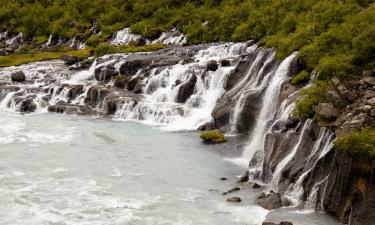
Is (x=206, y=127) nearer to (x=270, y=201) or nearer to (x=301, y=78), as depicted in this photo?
(x=301, y=78)

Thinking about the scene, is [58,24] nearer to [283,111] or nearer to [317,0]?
[317,0]

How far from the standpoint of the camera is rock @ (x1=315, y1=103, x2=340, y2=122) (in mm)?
27406

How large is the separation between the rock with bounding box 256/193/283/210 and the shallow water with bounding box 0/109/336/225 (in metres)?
0.45

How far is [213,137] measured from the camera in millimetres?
40094

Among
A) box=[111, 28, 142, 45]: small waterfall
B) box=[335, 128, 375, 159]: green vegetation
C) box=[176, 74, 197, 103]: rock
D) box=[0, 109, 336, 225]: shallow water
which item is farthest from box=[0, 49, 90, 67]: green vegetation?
box=[335, 128, 375, 159]: green vegetation

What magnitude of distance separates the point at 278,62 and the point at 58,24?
213 feet

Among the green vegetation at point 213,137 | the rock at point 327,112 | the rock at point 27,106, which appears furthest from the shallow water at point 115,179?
the rock at point 27,106

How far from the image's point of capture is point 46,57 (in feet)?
254

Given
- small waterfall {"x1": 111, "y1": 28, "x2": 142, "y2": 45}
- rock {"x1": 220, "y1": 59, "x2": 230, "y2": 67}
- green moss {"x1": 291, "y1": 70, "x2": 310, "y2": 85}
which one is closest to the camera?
green moss {"x1": 291, "y1": 70, "x2": 310, "y2": 85}

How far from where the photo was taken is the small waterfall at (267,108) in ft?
121

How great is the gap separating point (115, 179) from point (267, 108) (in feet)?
44.3

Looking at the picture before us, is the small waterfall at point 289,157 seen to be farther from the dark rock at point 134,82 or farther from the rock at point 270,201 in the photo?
the dark rock at point 134,82

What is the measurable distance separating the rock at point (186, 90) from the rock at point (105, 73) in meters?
11.0

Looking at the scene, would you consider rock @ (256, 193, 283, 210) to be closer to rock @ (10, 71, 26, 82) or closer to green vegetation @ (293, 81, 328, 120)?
green vegetation @ (293, 81, 328, 120)
